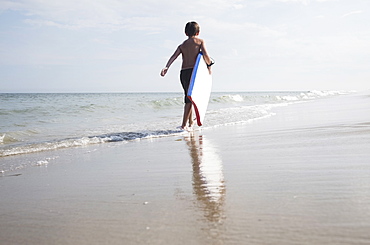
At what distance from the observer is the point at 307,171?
2.11 meters

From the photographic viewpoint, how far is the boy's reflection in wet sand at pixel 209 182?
1494 millimetres

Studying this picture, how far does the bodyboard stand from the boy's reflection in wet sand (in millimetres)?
2056

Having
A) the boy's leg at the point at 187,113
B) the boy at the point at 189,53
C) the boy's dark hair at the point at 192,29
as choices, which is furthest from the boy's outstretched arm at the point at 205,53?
the boy's leg at the point at 187,113

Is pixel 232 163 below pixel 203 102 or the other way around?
below

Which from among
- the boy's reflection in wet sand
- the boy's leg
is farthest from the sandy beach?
the boy's leg

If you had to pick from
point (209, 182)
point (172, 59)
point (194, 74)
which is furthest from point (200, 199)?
point (172, 59)

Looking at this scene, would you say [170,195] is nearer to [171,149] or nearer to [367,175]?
[367,175]

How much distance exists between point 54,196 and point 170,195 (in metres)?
0.70

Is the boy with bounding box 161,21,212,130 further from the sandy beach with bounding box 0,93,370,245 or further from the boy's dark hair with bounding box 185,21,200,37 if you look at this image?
the sandy beach with bounding box 0,93,370,245

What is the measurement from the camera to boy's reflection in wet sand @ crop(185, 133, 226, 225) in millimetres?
1494

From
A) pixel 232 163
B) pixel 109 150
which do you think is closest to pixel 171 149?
pixel 109 150

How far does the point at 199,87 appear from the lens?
5504 mm

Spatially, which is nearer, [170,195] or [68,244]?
[68,244]

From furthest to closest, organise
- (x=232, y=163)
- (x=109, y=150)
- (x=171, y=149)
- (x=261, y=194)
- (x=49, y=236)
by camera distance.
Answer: (x=109, y=150), (x=171, y=149), (x=232, y=163), (x=261, y=194), (x=49, y=236)
